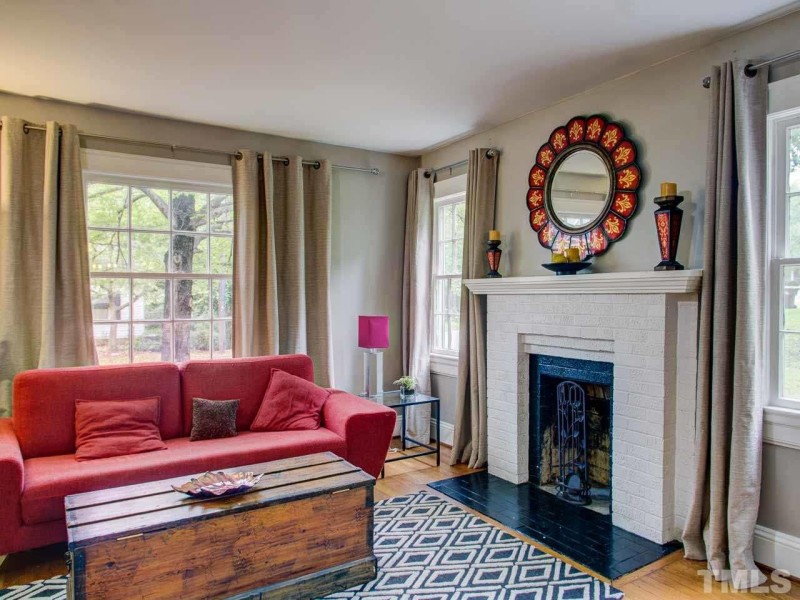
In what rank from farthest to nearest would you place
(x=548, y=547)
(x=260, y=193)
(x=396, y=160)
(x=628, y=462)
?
1. (x=396, y=160)
2. (x=260, y=193)
3. (x=628, y=462)
4. (x=548, y=547)

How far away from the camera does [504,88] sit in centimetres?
336

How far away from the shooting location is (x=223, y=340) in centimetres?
428

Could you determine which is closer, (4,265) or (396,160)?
(4,265)

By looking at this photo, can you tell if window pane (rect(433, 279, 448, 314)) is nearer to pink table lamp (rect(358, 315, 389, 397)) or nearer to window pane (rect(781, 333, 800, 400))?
pink table lamp (rect(358, 315, 389, 397))

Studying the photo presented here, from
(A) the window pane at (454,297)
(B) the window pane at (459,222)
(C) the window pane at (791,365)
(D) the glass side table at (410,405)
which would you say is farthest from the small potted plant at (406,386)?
(C) the window pane at (791,365)

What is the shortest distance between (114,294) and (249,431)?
147cm

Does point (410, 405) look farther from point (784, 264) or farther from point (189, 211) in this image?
point (784, 264)

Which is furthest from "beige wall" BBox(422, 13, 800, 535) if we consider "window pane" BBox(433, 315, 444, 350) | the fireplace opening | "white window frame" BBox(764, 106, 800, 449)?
"window pane" BBox(433, 315, 444, 350)

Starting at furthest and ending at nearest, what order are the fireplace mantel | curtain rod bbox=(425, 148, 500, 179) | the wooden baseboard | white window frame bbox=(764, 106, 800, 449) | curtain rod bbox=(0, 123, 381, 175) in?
curtain rod bbox=(425, 148, 500, 179) < curtain rod bbox=(0, 123, 381, 175) < the fireplace mantel < white window frame bbox=(764, 106, 800, 449) < the wooden baseboard

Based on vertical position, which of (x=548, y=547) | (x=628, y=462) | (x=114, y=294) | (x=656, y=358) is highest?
(x=114, y=294)

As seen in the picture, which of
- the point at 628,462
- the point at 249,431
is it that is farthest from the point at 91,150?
the point at 628,462

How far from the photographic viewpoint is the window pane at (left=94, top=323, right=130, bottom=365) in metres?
3.83

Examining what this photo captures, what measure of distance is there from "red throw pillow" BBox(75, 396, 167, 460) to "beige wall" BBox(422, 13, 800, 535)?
2.68 metres

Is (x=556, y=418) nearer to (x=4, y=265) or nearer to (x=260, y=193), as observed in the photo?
(x=260, y=193)
